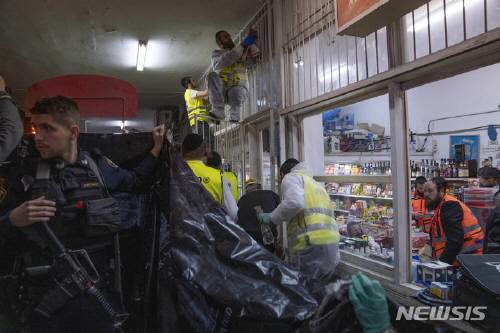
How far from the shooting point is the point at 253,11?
18.2ft

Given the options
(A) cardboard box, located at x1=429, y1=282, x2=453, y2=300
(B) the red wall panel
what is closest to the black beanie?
(B) the red wall panel

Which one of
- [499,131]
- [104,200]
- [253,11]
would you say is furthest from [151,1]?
[499,131]

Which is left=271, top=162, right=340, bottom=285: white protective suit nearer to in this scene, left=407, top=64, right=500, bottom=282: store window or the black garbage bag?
the black garbage bag

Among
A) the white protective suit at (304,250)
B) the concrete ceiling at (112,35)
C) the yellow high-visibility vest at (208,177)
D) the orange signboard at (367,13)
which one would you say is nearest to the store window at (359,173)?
the white protective suit at (304,250)

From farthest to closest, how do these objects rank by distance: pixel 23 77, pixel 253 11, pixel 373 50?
pixel 23 77, pixel 253 11, pixel 373 50

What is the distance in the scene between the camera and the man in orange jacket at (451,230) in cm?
375

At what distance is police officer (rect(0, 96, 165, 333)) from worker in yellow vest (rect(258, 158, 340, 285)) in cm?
173

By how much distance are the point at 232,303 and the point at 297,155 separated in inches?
134

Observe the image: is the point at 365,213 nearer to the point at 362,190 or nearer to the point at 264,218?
the point at 362,190

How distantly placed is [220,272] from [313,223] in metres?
1.92

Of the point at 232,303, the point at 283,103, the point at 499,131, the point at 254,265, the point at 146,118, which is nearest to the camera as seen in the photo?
the point at 232,303

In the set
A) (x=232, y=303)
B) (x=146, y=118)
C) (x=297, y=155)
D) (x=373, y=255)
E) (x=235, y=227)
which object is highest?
(x=146, y=118)

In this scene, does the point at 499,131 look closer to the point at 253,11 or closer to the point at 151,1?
the point at 253,11

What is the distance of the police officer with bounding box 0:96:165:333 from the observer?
1732 mm
